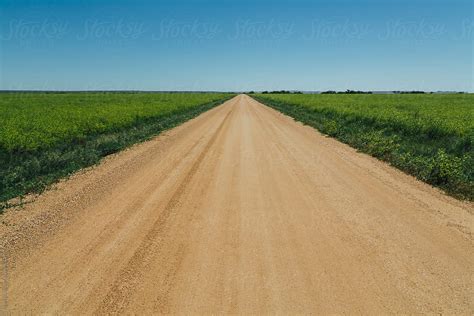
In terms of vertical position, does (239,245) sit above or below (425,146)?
below

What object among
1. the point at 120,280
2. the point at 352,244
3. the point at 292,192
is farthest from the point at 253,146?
the point at 120,280

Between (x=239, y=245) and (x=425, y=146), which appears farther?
(x=425, y=146)

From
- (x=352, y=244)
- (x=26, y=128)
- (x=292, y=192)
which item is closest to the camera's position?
(x=352, y=244)

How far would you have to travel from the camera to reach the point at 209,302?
4.44m

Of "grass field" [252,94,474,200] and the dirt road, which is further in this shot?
"grass field" [252,94,474,200]

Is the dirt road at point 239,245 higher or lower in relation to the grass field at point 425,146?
lower

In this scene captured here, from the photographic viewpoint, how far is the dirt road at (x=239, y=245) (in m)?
4.54

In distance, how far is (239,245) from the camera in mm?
6020

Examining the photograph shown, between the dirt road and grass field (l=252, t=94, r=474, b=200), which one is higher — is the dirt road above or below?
below

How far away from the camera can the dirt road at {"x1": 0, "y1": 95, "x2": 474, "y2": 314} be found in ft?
14.9

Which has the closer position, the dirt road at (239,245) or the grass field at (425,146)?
the dirt road at (239,245)

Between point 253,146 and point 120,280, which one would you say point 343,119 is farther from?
point 120,280

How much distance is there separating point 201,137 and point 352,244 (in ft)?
44.1

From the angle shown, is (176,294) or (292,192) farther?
(292,192)
